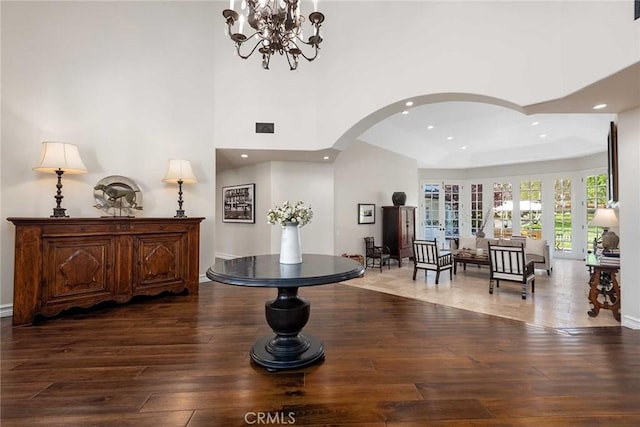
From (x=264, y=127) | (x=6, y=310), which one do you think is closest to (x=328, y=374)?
(x=6, y=310)

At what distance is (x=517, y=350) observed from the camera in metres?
2.63

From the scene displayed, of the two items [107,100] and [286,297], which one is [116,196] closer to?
[107,100]

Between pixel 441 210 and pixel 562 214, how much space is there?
11.3ft

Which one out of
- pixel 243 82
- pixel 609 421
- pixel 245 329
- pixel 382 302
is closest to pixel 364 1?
pixel 243 82

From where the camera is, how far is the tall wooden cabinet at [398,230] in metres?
7.56

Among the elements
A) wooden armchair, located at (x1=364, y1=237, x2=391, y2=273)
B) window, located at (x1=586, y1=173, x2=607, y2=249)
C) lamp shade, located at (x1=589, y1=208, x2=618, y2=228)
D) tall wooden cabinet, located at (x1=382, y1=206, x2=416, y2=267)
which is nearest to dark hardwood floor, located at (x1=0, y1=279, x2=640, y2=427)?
lamp shade, located at (x1=589, y1=208, x2=618, y2=228)

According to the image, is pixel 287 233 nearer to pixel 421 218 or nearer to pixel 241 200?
pixel 241 200

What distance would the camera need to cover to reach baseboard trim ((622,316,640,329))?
321cm

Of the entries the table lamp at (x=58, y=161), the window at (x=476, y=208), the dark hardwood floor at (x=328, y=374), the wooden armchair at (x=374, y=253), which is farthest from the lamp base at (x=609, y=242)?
the table lamp at (x=58, y=161)

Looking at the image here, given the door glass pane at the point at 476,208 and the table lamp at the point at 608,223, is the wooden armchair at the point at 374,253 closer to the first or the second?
the table lamp at the point at 608,223

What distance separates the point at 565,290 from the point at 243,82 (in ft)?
21.6

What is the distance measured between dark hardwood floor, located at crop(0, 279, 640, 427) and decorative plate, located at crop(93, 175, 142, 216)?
4.46 ft

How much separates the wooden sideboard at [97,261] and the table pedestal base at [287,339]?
7.60 feet

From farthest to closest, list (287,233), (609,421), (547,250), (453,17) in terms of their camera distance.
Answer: (547,250) → (453,17) → (287,233) → (609,421)
